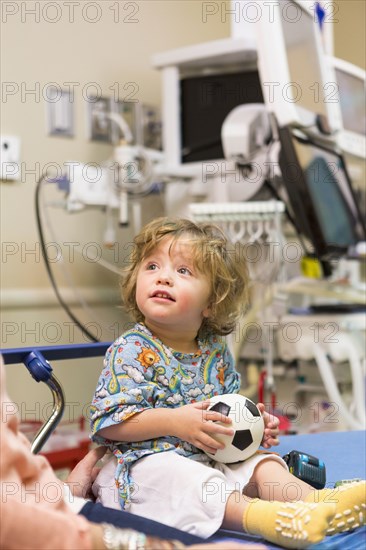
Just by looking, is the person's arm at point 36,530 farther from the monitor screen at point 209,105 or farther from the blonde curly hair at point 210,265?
the monitor screen at point 209,105

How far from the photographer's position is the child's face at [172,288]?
1144mm

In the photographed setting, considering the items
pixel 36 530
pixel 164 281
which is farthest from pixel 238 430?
pixel 36 530

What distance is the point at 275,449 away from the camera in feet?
4.88

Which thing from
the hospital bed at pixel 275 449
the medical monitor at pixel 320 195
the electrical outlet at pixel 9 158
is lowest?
the hospital bed at pixel 275 449

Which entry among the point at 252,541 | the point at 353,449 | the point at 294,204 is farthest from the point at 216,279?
the point at 294,204

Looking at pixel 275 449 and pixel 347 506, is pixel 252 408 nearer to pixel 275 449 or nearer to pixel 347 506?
pixel 347 506

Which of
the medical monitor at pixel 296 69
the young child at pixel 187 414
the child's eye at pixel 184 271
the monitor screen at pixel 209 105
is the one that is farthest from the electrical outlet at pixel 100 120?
the child's eye at pixel 184 271

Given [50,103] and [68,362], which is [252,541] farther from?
[50,103]

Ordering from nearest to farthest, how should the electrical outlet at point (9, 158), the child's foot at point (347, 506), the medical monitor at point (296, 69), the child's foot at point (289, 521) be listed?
the child's foot at point (289, 521) < the child's foot at point (347, 506) < the medical monitor at point (296, 69) < the electrical outlet at point (9, 158)

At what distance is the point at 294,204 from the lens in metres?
1.98

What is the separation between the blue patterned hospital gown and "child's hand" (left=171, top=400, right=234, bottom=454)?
5 cm

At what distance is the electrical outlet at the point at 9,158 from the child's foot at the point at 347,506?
1495mm

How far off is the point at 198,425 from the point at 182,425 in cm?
2

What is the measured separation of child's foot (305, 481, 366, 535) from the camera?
0.96 m
